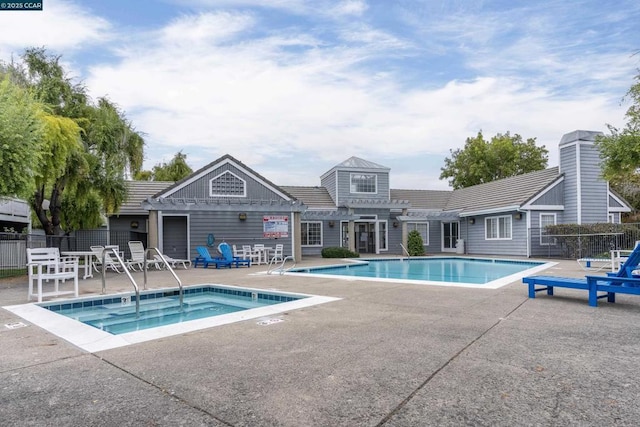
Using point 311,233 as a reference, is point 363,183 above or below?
above

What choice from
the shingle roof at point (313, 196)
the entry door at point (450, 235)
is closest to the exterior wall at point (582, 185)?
the entry door at point (450, 235)

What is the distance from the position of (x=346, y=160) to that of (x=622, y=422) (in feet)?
→ 74.5

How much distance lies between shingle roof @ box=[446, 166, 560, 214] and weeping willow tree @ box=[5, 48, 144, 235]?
Result: 664 inches

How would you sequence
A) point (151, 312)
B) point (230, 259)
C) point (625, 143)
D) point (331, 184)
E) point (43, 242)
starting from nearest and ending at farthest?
1. point (151, 312)
2. point (625, 143)
3. point (43, 242)
4. point (230, 259)
5. point (331, 184)

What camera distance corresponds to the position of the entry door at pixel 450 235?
2564 centimetres

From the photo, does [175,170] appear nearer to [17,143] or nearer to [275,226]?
[275,226]

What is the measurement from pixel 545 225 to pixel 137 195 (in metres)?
19.7

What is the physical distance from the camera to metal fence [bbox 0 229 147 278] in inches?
578

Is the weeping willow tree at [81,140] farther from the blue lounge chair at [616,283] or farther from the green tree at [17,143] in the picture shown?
the blue lounge chair at [616,283]

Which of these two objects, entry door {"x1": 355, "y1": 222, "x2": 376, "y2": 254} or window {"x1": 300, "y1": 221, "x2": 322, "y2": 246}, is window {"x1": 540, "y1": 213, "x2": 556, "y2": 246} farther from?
window {"x1": 300, "y1": 221, "x2": 322, "y2": 246}

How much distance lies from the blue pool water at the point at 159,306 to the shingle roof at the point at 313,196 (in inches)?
575

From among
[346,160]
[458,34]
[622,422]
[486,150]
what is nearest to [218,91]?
[458,34]

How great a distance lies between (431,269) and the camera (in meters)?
16.0

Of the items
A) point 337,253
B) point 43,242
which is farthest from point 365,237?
point 43,242
